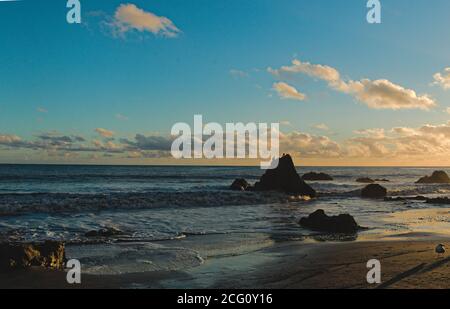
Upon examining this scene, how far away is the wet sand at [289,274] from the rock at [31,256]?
35 centimetres

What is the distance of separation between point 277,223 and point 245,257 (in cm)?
846

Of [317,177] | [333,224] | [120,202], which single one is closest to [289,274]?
[333,224]

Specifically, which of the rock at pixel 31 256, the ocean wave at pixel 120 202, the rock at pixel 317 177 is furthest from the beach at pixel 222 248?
the rock at pixel 317 177

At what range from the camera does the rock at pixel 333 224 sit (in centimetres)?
1734

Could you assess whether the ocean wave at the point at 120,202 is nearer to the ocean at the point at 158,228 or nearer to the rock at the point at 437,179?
the ocean at the point at 158,228

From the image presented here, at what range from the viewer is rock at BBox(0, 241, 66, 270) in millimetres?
9891

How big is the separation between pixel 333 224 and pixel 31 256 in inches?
469

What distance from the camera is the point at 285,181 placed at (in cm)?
4244

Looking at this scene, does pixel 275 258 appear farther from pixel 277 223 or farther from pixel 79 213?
pixel 79 213

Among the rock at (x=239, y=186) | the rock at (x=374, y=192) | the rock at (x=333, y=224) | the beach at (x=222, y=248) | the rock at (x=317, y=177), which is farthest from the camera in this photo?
the rock at (x=317, y=177)

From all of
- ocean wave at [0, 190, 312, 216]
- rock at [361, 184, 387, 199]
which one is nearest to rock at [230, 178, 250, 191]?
ocean wave at [0, 190, 312, 216]

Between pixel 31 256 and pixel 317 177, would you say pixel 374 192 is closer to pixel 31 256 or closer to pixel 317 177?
pixel 31 256

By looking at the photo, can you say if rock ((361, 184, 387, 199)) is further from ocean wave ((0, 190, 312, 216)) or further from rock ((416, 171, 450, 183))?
rock ((416, 171, 450, 183))
